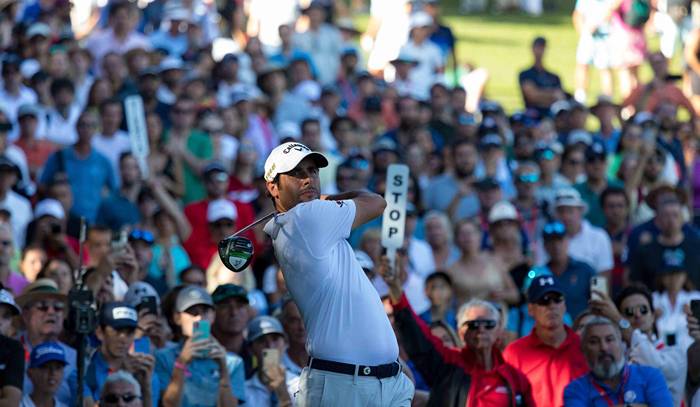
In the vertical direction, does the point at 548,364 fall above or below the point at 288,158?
below

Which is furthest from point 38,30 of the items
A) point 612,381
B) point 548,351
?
point 612,381

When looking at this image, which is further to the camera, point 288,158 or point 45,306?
point 45,306

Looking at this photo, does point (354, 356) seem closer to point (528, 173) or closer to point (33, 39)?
point (528, 173)

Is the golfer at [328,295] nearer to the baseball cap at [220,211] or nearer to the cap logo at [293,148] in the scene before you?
the cap logo at [293,148]

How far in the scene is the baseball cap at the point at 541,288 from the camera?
35.3 feet

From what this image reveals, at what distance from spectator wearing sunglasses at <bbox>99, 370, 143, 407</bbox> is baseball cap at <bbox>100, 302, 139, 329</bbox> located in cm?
54

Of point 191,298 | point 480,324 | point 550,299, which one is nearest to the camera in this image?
point 480,324

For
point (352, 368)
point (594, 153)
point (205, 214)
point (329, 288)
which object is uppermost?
point (594, 153)

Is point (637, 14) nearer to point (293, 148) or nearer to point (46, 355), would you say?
point (46, 355)

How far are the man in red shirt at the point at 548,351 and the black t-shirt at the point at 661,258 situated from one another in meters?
3.29

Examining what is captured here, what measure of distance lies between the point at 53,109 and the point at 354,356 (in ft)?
31.9

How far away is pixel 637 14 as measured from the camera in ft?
78.7

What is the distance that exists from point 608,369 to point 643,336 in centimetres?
78

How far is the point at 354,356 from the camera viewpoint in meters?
7.76
